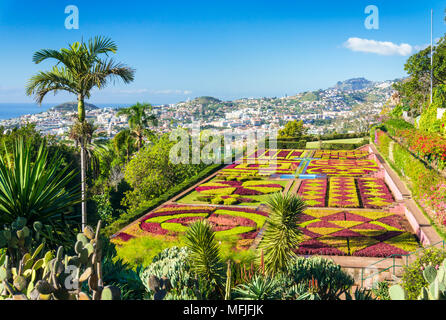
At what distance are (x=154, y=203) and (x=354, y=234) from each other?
942 cm

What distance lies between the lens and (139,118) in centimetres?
2709

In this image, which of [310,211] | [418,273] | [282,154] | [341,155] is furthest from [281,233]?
[282,154]

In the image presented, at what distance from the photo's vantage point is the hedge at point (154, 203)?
14703 millimetres

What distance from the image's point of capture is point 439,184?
41.4 feet

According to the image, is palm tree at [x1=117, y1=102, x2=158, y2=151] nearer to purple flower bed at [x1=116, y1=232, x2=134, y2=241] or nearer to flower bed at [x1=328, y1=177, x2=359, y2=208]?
flower bed at [x1=328, y1=177, x2=359, y2=208]

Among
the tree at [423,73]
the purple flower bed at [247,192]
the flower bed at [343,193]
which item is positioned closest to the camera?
the flower bed at [343,193]

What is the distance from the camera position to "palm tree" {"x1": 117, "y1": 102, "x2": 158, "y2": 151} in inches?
1061

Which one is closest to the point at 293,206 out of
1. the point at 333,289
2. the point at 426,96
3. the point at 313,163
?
the point at 333,289

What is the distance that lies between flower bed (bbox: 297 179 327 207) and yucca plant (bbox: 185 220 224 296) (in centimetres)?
1217

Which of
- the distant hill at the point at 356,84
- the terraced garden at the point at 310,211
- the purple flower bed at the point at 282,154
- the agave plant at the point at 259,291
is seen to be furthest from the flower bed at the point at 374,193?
the distant hill at the point at 356,84

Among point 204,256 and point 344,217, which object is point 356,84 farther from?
point 204,256

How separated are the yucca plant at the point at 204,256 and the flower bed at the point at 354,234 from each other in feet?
20.8

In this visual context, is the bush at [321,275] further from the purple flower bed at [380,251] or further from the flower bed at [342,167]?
the flower bed at [342,167]
